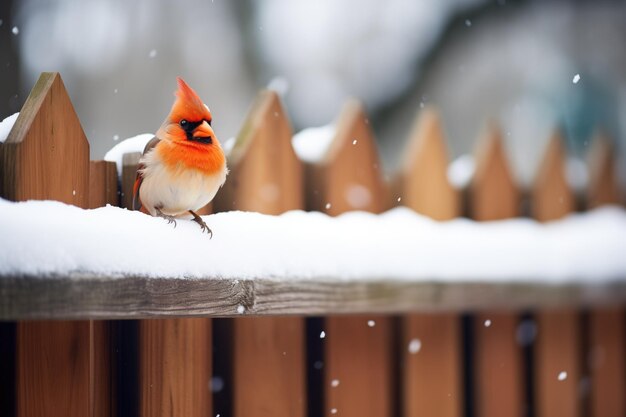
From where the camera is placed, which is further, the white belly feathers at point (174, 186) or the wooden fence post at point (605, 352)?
the wooden fence post at point (605, 352)

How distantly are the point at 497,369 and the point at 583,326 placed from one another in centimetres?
43

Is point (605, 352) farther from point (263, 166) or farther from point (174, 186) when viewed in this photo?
point (174, 186)

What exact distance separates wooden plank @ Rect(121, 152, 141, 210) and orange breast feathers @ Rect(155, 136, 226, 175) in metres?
0.20

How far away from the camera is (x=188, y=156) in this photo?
1224 mm

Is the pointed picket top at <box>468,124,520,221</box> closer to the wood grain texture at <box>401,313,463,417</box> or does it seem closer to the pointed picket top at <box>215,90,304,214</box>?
the wood grain texture at <box>401,313,463,417</box>

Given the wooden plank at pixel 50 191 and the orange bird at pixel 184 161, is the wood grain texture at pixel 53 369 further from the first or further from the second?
the orange bird at pixel 184 161

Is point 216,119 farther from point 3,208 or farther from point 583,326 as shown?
point 3,208

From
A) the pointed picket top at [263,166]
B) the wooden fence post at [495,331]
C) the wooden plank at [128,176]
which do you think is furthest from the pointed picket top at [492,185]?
the wooden plank at [128,176]

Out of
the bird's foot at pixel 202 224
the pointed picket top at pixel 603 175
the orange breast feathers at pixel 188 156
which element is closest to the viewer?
the orange breast feathers at pixel 188 156

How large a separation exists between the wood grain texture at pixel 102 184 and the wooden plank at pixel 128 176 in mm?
17

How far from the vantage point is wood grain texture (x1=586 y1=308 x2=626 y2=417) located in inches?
90.0

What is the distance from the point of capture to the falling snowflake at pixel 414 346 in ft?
6.03

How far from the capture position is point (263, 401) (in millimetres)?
1569

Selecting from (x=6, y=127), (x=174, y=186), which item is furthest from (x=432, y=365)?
(x=6, y=127)
